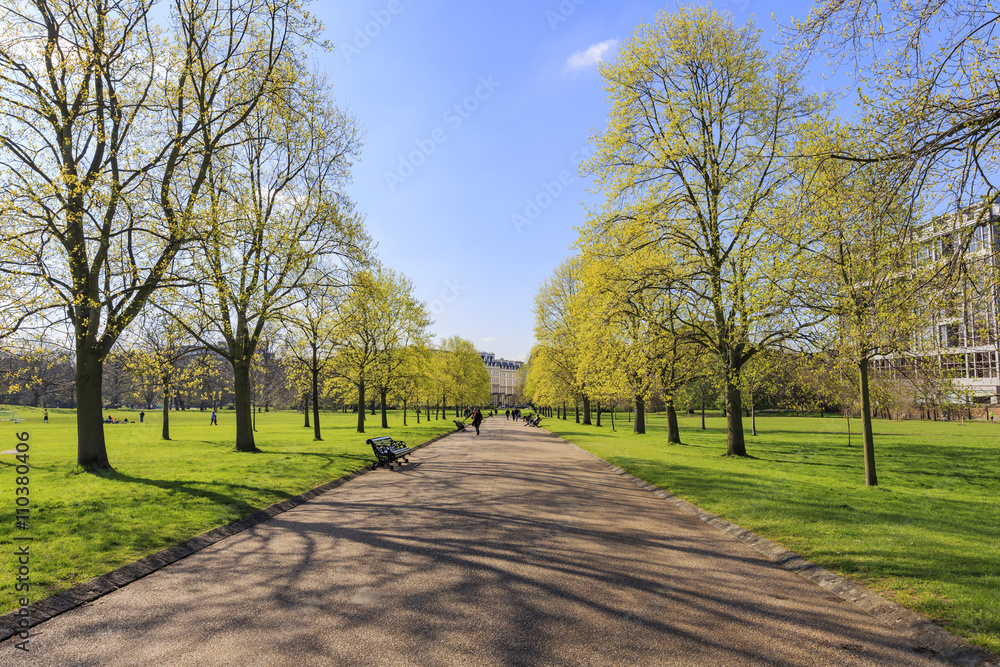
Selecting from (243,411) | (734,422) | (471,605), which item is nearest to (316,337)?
(243,411)

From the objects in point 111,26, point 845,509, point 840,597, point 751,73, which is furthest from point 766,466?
point 111,26

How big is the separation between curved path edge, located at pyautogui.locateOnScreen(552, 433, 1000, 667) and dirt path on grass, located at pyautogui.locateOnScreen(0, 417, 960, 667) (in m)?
0.15

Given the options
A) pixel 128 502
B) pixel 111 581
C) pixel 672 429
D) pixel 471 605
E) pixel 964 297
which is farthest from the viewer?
pixel 672 429

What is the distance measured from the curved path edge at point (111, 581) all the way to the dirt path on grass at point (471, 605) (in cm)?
16

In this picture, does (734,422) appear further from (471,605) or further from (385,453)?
(471,605)

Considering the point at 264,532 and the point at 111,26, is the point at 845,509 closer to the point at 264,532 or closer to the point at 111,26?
the point at 264,532

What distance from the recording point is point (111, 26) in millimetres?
13117

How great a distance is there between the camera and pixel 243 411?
20.8m

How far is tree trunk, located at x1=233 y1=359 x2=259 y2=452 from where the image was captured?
66.6 ft

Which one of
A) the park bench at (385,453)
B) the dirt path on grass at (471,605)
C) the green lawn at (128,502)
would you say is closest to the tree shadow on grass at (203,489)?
the green lawn at (128,502)

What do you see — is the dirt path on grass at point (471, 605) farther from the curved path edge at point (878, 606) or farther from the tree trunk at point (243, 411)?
the tree trunk at point (243, 411)

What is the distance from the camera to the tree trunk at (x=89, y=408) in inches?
507

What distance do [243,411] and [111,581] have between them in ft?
53.9

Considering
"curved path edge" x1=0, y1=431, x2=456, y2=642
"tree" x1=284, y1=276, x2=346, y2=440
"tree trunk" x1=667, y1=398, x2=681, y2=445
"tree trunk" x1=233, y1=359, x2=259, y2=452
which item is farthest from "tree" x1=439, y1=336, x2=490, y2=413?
"curved path edge" x1=0, y1=431, x2=456, y2=642
